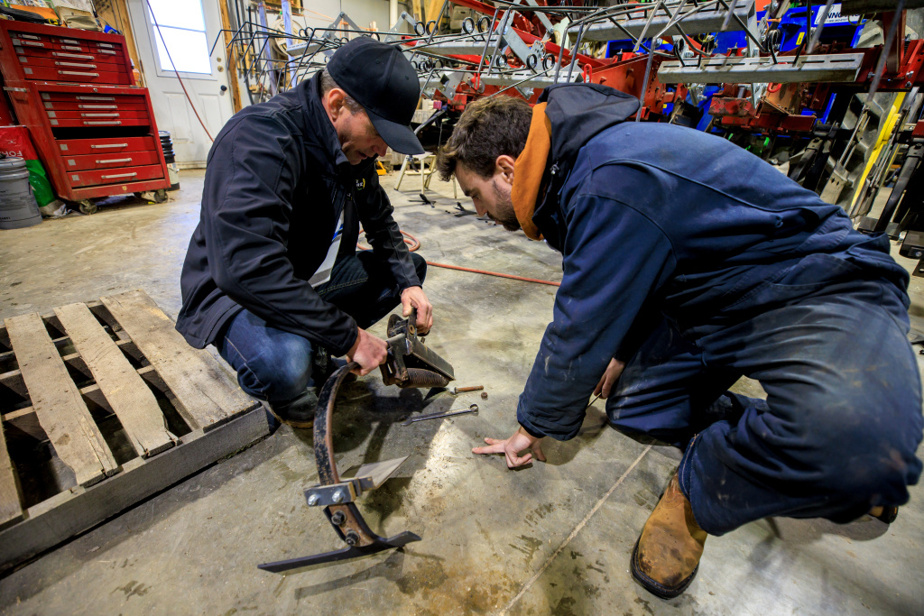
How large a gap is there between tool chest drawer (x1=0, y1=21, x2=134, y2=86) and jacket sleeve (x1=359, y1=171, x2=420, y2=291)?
3.95 meters

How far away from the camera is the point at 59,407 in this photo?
1347mm

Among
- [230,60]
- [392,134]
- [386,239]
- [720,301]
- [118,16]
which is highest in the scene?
[118,16]

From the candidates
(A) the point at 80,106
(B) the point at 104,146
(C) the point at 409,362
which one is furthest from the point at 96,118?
(C) the point at 409,362

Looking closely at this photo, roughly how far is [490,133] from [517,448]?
965 millimetres

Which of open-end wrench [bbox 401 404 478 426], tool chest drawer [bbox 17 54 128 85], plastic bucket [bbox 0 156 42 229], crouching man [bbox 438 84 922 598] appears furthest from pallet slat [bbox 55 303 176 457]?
tool chest drawer [bbox 17 54 128 85]

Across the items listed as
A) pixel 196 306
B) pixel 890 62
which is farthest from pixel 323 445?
pixel 890 62

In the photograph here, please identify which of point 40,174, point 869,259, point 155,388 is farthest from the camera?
point 40,174

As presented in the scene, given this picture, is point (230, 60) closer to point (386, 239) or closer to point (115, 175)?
point (115, 175)

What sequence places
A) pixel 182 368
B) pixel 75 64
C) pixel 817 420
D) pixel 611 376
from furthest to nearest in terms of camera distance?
pixel 75 64 < pixel 611 376 < pixel 182 368 < pixel 817 420

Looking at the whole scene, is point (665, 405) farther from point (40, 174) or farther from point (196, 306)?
point (40, 174)

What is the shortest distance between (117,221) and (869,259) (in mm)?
5171

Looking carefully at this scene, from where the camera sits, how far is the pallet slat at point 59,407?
1.17 m

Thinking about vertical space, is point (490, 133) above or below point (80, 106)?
above

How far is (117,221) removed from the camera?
3867 mm
